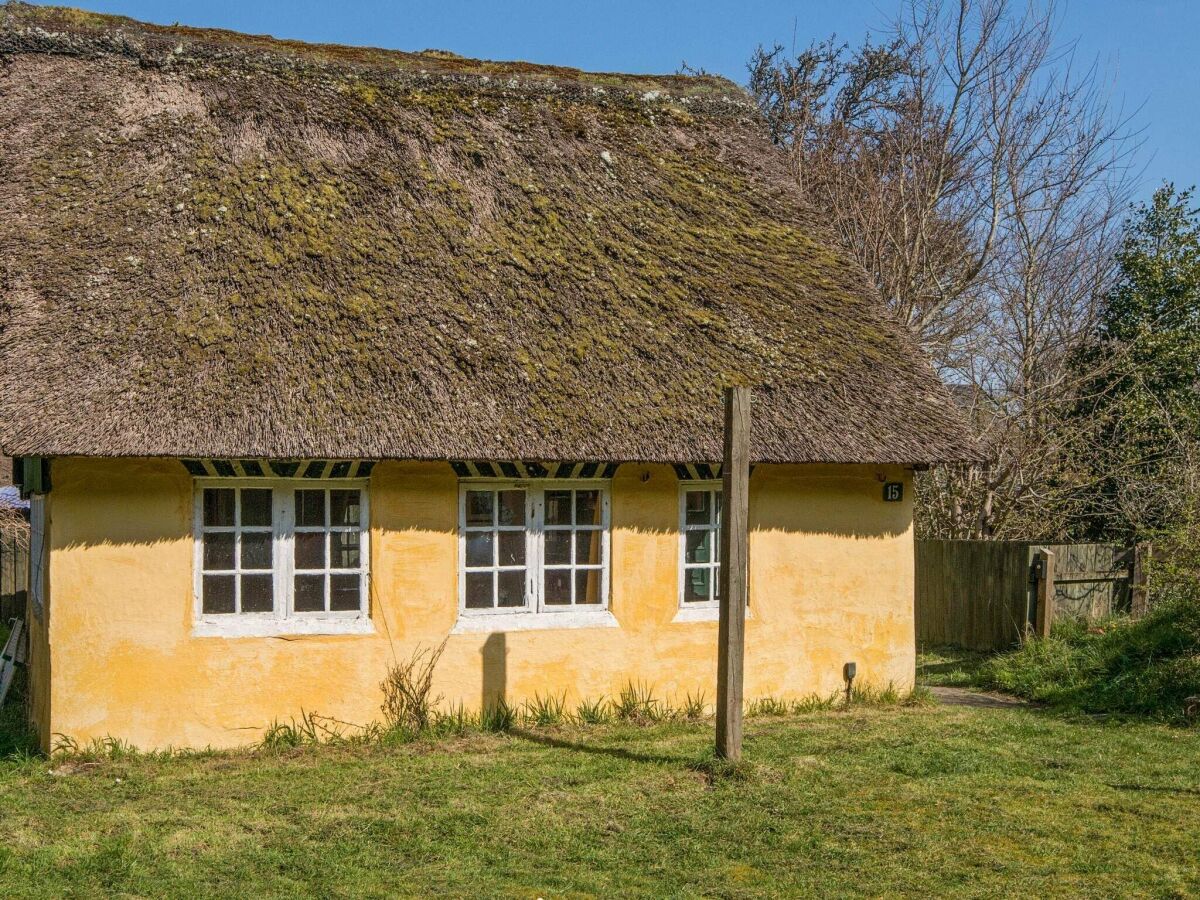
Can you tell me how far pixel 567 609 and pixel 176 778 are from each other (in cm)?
331

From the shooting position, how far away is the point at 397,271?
992 centimetres

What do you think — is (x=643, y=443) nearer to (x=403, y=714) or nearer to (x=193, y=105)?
(x=403, y=714)

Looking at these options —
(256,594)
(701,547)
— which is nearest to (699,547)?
(701,547)

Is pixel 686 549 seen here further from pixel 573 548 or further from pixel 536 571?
pixel 536 571

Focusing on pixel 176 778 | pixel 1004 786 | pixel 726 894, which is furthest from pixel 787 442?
pixel 176 778

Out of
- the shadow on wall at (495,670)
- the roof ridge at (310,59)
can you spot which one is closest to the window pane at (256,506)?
the shadow on wall at (495,670)

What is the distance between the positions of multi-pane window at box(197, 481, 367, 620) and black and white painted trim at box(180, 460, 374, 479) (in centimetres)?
10

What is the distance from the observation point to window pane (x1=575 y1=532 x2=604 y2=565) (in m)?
9.95

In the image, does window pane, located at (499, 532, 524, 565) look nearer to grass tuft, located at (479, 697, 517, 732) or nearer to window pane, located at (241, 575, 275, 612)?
grass tuft, located at (479, 697, 517, 732)

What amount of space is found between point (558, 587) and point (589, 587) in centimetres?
28

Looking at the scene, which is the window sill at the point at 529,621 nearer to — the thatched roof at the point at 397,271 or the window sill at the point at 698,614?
the window sill at the point at 698,614

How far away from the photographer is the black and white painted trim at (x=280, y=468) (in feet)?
28.9

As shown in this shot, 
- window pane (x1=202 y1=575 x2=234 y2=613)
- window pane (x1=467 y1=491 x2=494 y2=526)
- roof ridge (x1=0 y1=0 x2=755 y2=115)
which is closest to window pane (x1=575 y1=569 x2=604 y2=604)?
window pane (x1=467 y1=491 x2=494 y2=526)

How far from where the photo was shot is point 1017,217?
16.8 metres
